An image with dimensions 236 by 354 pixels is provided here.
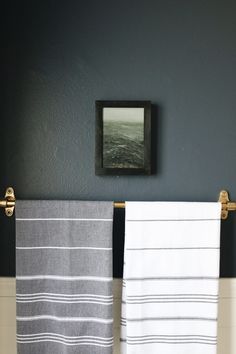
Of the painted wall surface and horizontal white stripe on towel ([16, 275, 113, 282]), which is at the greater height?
the painted wall surface

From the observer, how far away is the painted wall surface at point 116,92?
1192 mm

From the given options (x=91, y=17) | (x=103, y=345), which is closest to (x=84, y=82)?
(x=91, y=17)

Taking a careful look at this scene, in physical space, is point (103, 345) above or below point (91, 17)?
below

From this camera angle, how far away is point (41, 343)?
1.12m

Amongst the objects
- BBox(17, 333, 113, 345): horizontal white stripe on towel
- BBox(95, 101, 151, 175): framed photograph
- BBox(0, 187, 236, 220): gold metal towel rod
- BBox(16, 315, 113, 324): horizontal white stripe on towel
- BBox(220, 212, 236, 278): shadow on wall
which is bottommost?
BBox(17, 333, 113, 345): horizontal white stripe on towel

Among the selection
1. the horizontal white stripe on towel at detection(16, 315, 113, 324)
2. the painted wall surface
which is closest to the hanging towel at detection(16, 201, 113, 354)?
the horizontal white stripe on towel at detection(16, 315, 113, 324)

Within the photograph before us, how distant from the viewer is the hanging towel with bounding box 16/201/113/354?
3.65 ft

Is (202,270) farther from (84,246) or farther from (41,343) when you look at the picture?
(41,343)

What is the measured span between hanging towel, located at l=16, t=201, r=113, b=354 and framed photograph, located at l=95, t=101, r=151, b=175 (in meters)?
0.15

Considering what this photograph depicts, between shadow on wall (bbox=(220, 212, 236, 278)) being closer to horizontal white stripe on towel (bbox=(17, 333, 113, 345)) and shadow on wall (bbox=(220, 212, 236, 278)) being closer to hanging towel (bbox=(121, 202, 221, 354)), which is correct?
hanging towel (bbox=(121, 202, 221, 354))

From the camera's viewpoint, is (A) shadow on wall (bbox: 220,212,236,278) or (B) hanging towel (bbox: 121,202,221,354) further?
(A) shadow on wall (bbox: 220,212,236,278)

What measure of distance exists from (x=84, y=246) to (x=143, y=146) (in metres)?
0.36

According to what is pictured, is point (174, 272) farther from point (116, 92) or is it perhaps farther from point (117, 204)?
point (116, 92)

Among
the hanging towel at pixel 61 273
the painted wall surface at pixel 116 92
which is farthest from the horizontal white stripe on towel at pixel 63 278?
the painted wall surface at pixel 116 92
